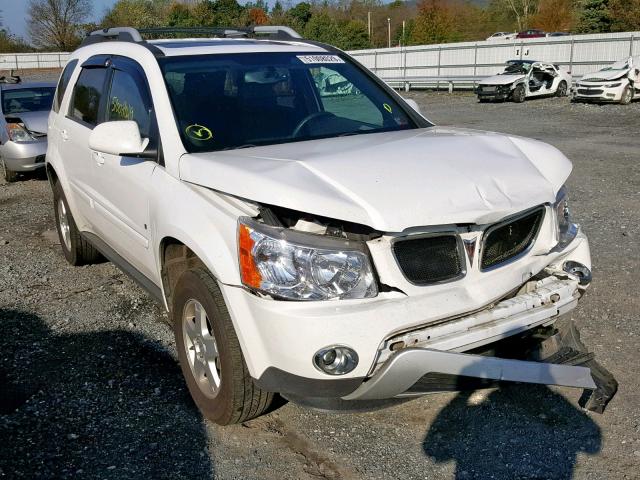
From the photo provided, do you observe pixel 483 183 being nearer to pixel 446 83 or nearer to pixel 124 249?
pixel 124 249

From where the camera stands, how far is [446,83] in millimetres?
32594

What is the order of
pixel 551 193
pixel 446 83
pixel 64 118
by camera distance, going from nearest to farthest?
pixel 551 193, pixel 64 118, pixel 446 83

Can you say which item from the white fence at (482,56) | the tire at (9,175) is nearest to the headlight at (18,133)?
the tire at (9,175)

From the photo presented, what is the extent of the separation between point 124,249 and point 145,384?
101cm

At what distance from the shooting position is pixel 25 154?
1064 cm

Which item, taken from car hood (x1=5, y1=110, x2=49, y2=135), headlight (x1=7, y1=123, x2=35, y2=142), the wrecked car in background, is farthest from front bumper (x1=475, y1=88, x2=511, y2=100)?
headlight (x1=7, y1=123, x2=35, y2=142)

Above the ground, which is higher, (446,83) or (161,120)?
(161,120)

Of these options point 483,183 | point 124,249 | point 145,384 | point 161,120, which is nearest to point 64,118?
point 124,249

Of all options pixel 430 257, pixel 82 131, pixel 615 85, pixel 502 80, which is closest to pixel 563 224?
pixel 430 257

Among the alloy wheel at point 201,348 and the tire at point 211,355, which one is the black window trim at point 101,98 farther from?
the alloy wheel at point 201,348

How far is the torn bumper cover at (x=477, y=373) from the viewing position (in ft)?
9.41

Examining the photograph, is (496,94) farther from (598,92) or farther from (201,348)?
(201,348)

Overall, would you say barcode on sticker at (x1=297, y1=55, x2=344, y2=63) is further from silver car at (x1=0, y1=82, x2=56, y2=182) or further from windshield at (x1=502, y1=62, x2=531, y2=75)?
windshield at (x1=502, y1=62, x2=531, y2=75)

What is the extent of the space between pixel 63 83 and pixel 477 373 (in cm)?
473
